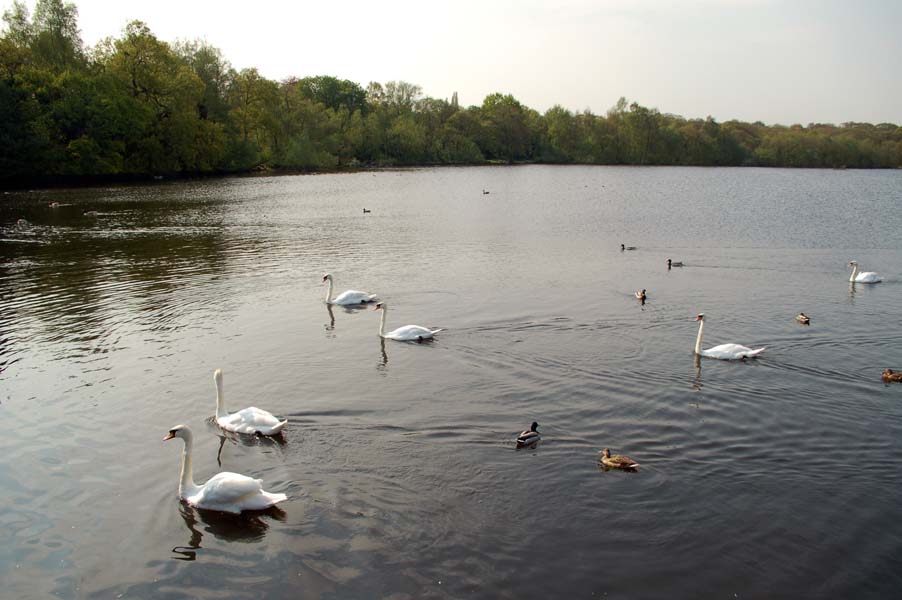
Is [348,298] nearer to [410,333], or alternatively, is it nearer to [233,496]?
[410,333]

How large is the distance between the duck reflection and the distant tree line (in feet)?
215

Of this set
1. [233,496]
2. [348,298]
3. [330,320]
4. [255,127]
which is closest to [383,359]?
[330,320]

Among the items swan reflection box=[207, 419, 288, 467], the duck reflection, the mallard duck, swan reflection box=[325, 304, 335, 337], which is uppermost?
swan reflection box=[325, 304, 335, 337]

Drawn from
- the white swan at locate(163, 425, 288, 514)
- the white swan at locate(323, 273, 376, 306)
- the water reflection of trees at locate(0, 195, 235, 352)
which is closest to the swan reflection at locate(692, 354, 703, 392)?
the white swan at locate(163, 425, 288, 514)

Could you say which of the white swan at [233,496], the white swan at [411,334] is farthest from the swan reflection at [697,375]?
the white swan at [233,496]

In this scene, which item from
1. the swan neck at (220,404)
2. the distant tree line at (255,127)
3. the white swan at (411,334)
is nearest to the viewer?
the swan neck at (220,404)

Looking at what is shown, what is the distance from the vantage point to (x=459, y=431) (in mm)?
11531

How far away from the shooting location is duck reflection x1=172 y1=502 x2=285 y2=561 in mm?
8633

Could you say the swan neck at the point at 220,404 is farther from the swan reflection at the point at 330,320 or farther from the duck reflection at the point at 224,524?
the swan reflection at the point at 330,320

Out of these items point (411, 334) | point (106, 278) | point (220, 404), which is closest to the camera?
point (220, 404)

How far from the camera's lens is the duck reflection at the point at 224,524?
8633 millimetres

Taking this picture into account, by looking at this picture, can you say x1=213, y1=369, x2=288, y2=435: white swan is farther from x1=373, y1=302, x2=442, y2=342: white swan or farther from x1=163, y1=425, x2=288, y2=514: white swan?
x1=373, y1=302, x2=442, y2=342: white swan

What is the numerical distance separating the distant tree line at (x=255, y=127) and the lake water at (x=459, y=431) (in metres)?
48.4

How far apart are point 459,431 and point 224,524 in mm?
4194
